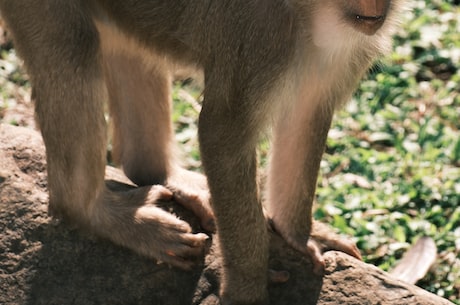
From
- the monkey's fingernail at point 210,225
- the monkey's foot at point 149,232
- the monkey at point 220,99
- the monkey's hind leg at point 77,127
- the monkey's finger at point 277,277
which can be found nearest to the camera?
→ the monkey at point 220,99

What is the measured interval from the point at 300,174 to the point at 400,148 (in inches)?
104

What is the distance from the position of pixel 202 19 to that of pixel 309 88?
0.84 m

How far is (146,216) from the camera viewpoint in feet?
21.0

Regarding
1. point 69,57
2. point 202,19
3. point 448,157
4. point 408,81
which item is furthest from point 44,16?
point 408,81

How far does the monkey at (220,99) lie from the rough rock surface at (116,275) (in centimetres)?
10

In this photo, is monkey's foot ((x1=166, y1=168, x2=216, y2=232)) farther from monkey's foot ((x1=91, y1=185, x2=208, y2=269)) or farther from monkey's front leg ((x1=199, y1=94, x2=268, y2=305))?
monkey's front leg ((x1=199, y1=94, x2=268, y2=305))

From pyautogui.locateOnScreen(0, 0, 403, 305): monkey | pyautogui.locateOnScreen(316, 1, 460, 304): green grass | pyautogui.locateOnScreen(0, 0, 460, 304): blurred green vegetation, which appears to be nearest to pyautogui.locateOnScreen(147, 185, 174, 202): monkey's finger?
pyautogui.locateOnScreen(0, 0, 403, 305): monkey

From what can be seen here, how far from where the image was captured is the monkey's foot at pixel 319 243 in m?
6.29

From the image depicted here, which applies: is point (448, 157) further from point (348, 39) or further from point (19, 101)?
point (19, 101)

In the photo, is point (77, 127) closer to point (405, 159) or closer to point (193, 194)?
point (193, 194)

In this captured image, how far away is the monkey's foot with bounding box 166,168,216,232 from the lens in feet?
21.3

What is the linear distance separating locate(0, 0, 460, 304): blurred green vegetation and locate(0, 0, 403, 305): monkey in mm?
679

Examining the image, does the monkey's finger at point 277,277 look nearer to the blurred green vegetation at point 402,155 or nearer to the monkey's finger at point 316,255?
the monkey's finger at point 316,255

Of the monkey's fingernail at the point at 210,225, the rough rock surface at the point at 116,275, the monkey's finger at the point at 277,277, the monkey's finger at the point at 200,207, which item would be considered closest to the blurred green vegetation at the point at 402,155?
the monkey's finger at the point at 200,207
